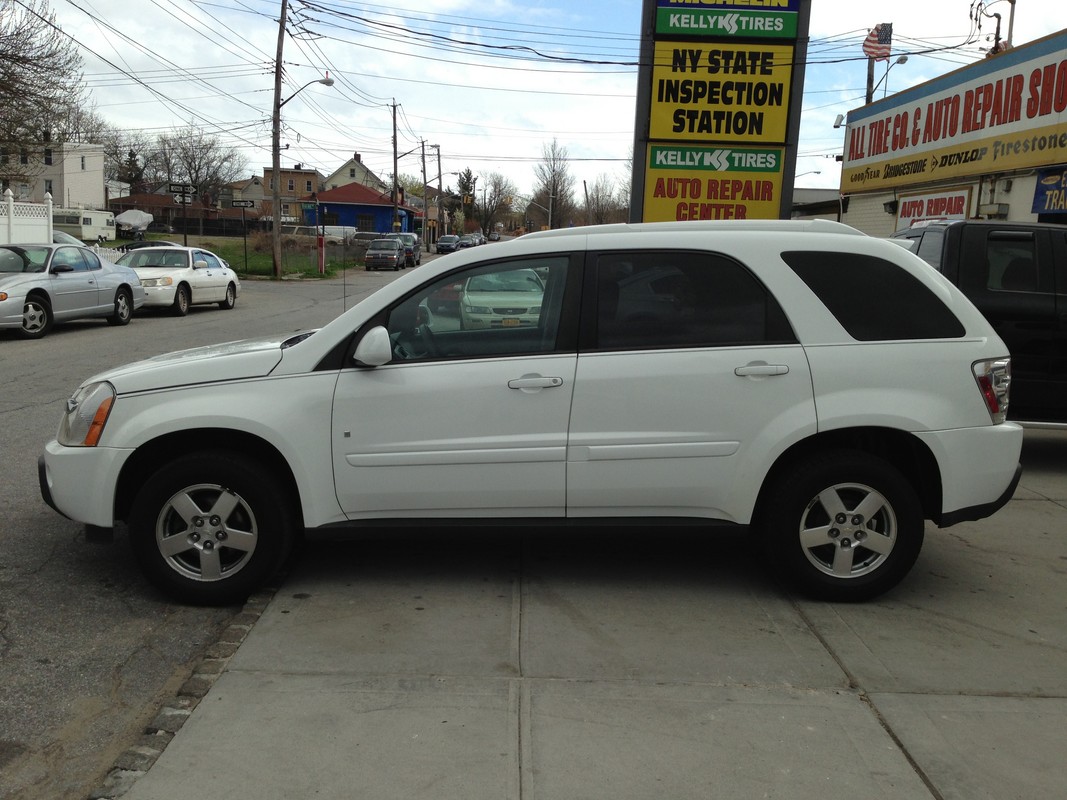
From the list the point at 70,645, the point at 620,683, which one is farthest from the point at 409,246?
the point at 620,683

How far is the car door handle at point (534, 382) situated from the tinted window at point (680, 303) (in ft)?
0.99

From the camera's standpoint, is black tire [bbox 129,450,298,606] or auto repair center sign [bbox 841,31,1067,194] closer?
black tire [bbox 129,450,298,606]

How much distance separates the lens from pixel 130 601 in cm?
472

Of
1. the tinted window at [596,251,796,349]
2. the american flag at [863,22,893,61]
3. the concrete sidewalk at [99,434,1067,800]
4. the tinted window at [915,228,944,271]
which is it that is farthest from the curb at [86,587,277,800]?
the american flag at [863,22,893,61]

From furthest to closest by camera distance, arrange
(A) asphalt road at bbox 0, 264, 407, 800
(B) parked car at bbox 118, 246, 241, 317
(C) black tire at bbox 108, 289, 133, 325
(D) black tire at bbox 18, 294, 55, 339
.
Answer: (B) parked car at bbox 118, 246, 241, 317, (C) black tire at bbox 108, 289, 133, 325, (D) black tire at bbox 18, 294, 55, 339, (A) asphalt road at bbox 0, 264, 407, 800

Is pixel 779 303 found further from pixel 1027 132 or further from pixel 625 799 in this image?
pixel 1027 132

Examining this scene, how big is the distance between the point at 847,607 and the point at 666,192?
25.8ft

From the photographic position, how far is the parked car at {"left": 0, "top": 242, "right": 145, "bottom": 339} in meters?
15.3

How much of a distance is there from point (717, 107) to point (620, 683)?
9.14m

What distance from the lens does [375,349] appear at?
4.43 m

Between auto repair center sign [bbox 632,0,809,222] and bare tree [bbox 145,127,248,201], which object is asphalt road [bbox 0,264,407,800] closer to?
auto repair center sign [bbox 632,0,809,222]

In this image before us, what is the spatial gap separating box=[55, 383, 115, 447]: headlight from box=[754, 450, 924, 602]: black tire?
10.4 feet

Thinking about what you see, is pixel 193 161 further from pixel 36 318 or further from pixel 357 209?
pixel 36 318

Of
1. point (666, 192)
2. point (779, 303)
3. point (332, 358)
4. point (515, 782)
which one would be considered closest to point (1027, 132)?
point (666, 192)
